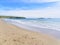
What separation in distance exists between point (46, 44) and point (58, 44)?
60 centimetres

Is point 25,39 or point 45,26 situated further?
point 45,26

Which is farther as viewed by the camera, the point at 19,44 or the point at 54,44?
the point at 54,44

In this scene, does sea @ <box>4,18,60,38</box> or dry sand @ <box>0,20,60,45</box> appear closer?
dry sand @ <box>0,20,60,45</box>

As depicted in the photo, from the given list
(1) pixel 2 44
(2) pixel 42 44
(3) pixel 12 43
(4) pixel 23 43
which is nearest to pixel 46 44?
(2) pixel 42 44

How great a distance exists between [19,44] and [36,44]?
82cm

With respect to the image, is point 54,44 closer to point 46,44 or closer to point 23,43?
point 46,44

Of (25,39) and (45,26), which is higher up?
(25,39)

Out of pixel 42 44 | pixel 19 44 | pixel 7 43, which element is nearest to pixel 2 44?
pixel 7 43

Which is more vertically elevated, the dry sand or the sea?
the dry sand

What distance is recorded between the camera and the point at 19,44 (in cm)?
585

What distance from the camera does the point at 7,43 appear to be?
19.3ft

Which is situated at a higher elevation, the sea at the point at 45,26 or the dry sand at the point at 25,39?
the dry sand at the point at 25,39

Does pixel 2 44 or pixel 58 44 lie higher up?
pixel 2 44

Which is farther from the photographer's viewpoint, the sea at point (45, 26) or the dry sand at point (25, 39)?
the sea at point (45, 26)
